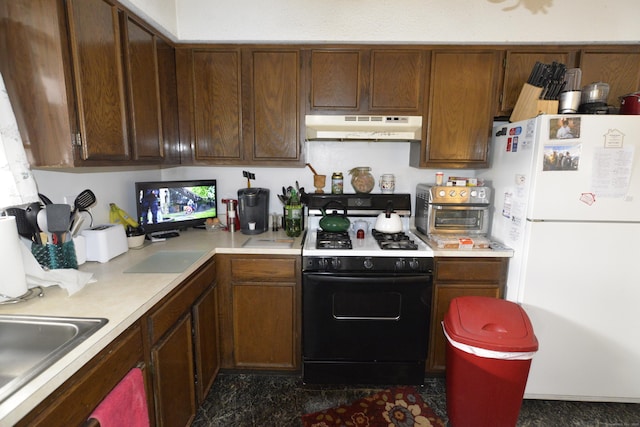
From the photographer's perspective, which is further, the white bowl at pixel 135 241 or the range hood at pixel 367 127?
the range hood at pixel 367 127

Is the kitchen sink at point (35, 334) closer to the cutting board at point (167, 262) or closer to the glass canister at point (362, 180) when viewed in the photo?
the cutting board at point (167, 262)

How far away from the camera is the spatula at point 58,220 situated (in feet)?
4.54

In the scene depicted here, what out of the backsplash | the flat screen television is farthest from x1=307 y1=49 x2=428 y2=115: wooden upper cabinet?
the flat screen television

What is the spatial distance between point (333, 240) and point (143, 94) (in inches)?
55.3

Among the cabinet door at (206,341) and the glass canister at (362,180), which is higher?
the glass canister at (362,180)

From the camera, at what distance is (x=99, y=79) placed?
1.48 m

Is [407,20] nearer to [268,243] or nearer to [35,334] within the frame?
[268,243]

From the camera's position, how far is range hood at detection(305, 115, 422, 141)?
219 centimetres

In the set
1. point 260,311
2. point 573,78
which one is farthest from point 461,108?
point 260,311

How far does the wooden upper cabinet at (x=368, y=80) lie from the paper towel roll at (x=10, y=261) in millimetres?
1700

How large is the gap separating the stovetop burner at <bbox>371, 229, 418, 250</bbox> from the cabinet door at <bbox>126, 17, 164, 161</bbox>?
149cm

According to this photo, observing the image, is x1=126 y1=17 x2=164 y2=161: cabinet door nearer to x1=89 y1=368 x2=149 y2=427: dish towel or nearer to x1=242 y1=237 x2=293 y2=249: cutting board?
x1=242 y1=237 x2=293 y2=249: cutting board

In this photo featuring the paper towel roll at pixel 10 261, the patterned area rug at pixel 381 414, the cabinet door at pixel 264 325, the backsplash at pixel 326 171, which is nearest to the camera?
the paper towel roll at pixel 10 261

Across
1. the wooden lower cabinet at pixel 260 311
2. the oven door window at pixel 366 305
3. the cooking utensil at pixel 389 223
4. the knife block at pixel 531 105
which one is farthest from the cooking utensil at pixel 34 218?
the knife block at pixel 531 105
